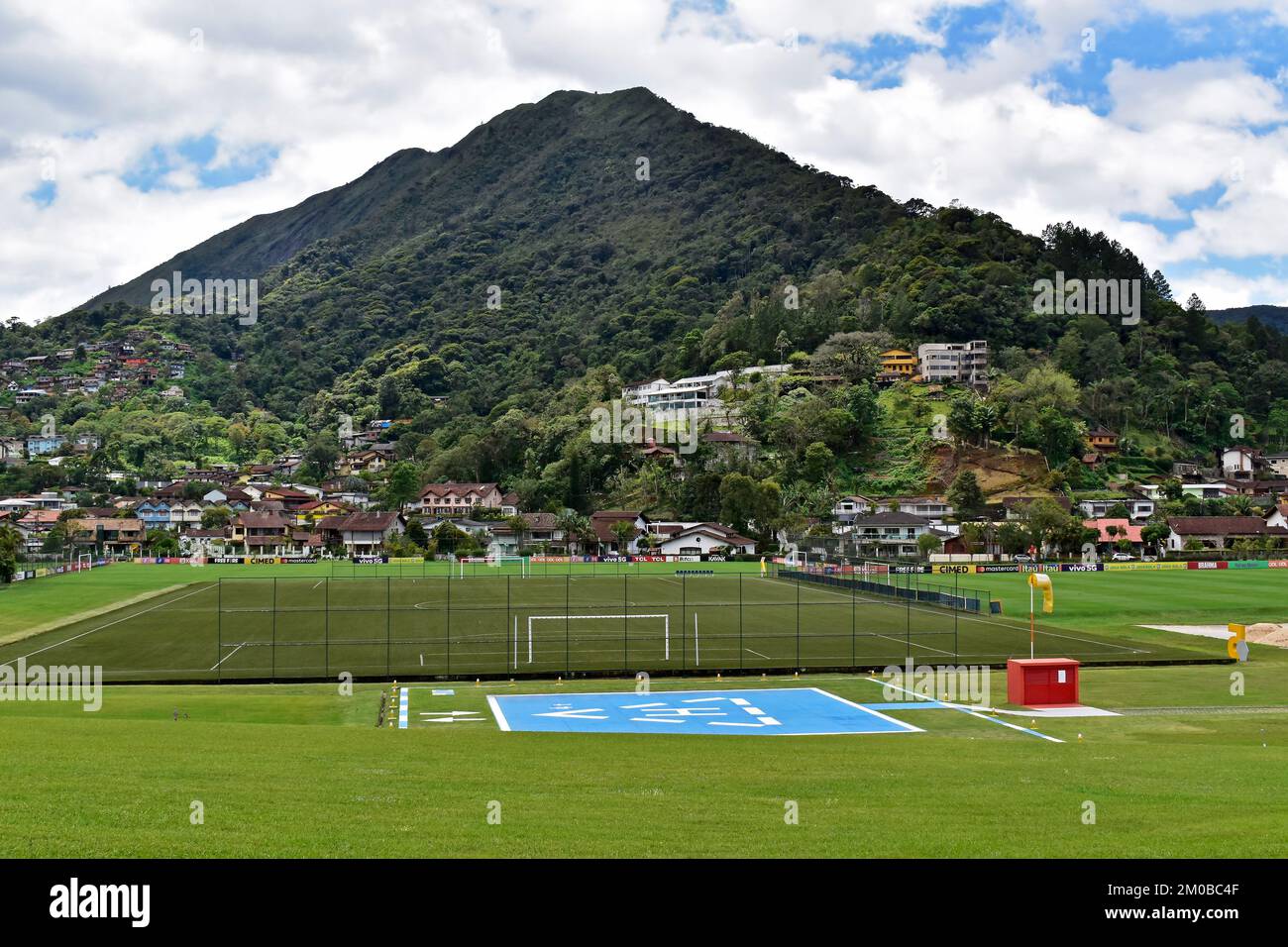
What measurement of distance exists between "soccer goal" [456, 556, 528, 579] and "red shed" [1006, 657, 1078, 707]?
2936 inches

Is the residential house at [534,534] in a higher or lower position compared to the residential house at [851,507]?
lower

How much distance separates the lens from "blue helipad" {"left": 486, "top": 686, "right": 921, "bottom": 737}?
92.1 ft

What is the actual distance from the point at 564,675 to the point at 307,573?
71.4 m

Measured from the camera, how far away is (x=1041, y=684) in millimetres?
31156

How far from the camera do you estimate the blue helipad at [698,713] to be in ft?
92.1

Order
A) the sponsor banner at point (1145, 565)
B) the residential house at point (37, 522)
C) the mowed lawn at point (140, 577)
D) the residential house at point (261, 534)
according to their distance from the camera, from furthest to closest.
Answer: the residential house at point (37, 522), the residential house at point (261, 534), the sponsor banner at point (1145, 565), the mowed lawn at point (140, 577)

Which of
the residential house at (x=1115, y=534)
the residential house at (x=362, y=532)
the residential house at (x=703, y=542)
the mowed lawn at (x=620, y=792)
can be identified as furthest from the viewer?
the residential house at (x=362, y=532)

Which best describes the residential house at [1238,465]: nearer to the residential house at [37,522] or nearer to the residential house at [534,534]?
the residential house at [534,534]

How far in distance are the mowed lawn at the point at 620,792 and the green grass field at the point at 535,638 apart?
50.3 ft

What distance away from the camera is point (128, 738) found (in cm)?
1875

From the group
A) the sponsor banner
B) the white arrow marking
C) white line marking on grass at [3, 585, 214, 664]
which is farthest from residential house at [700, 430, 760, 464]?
the white arrow marking

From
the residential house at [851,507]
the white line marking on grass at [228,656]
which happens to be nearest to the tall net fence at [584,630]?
the white line marking on grass at [228,656]

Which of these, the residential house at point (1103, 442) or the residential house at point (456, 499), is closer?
the residential house at point (456, 499)
